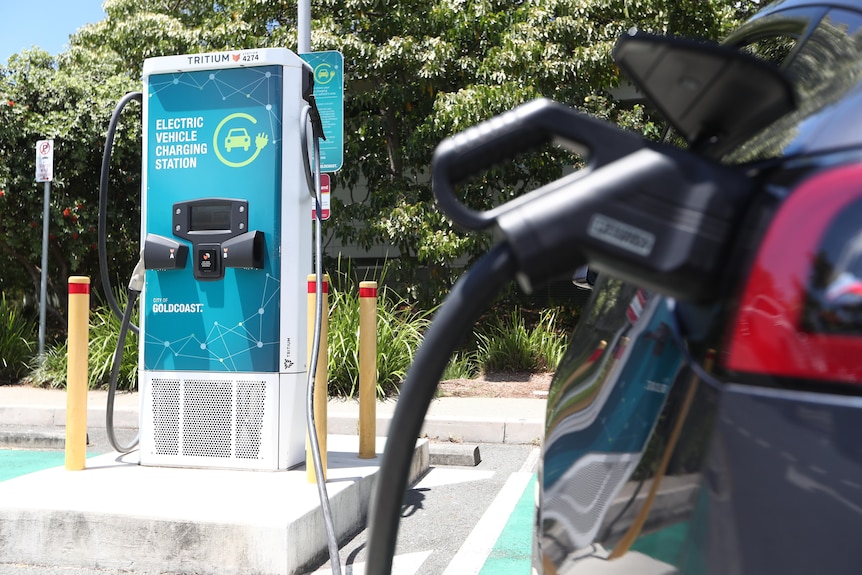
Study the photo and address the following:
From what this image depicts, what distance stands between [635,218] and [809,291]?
0.16 meters

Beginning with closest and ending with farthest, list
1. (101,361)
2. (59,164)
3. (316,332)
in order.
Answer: (316,332) → (101,361) → (59,164)

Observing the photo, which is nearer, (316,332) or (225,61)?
(316,332)

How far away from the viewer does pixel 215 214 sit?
176 inches

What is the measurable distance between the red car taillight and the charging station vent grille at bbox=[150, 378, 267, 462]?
3878 mm

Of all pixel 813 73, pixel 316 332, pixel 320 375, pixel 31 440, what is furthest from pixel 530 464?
pixel 813 73

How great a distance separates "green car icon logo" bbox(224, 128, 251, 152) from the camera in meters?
4.45

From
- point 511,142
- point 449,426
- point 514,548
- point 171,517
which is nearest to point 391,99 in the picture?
point 449,426

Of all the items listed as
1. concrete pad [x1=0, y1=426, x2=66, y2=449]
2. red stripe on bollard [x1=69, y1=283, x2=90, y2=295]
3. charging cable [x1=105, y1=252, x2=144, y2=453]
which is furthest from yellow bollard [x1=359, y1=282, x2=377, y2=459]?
concrete pad [x1=0, y1=426, x2=66, y2=449]

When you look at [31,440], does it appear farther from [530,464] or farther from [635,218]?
[635,218]

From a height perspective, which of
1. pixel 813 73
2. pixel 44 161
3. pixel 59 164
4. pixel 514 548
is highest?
pixel 59 164

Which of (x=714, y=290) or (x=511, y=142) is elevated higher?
(x=511, y=142)

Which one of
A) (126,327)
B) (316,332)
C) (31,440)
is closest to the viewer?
(316,332)

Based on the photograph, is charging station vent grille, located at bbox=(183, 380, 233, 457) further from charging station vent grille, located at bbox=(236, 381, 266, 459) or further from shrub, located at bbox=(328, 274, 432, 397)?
shrub, located at bbox=(328, 274, 432, 397)

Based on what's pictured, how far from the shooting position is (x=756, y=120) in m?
0.92
